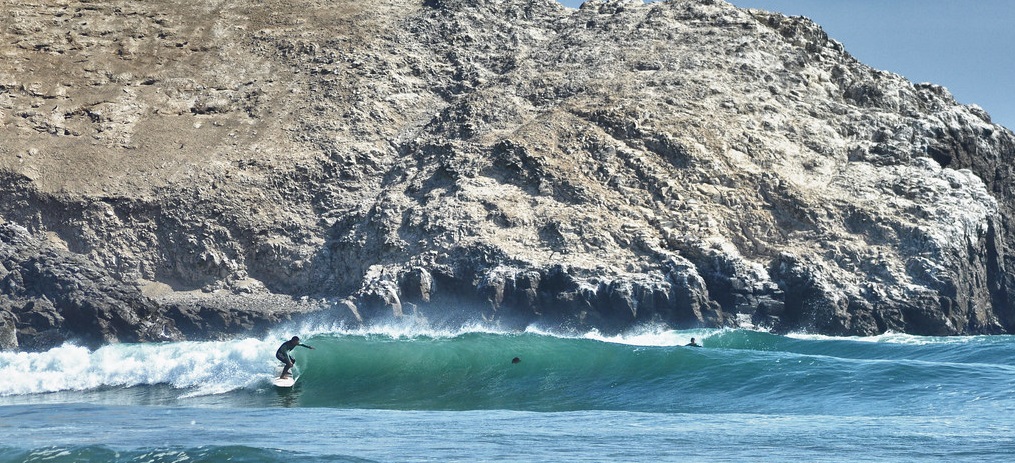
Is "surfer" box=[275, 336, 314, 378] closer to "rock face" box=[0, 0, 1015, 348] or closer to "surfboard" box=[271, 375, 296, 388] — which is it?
"surfboard" box=[271, 375, 296, 388]

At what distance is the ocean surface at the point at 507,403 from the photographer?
41.5 feet

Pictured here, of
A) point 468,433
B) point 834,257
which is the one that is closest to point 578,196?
point 834,257

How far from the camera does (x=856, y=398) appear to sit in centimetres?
1756

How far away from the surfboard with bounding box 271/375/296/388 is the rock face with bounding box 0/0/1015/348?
38.9 ft

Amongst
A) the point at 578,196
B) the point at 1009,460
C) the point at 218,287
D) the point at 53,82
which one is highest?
the point at 53,82

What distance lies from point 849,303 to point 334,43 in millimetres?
20718

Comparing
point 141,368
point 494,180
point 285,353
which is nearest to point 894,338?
point 494,180

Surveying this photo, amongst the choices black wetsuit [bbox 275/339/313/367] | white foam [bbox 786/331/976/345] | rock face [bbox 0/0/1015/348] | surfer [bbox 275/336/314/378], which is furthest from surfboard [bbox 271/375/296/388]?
white foam [bbox 786/331/976/345]

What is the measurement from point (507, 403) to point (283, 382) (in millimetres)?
3841

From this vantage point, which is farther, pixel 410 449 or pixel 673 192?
pixel 673 192

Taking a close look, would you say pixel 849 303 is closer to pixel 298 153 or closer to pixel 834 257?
pixel 834 257

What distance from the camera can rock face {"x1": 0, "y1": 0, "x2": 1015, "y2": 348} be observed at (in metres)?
32.9

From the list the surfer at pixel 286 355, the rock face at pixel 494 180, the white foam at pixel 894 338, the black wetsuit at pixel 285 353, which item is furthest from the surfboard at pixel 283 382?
the white foam at pixel 894 338

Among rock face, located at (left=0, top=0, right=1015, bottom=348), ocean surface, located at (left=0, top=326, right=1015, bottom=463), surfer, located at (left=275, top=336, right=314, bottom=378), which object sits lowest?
ocean surface, located at (left=0, top=326, right=1015, bottom=463)
